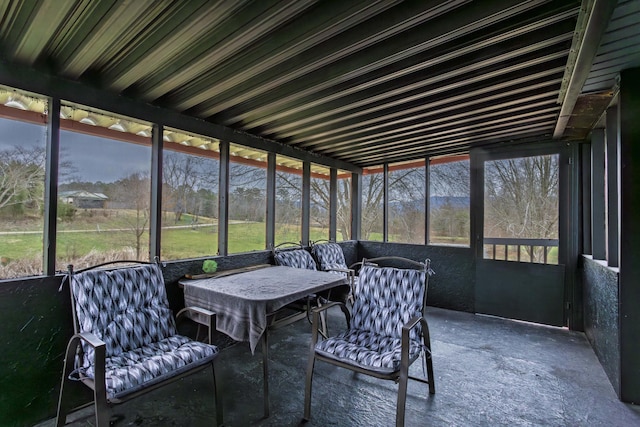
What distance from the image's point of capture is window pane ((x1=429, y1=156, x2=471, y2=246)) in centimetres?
484

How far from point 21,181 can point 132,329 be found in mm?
1390

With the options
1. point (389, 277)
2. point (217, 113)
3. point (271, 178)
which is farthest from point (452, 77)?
point (271, 178)

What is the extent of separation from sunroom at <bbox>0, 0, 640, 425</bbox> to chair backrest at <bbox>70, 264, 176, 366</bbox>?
371 millimetres

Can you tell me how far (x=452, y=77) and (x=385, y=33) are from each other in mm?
912

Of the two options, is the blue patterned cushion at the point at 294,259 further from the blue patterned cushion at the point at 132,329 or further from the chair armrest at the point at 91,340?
the chair armrest at the point at 91,340

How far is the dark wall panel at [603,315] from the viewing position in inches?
98.3

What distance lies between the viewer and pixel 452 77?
8.04 ft

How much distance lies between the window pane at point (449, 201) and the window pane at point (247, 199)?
2924 millimetres

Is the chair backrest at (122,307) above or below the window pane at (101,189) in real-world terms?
below

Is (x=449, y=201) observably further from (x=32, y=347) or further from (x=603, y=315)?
(x=32, y=347)

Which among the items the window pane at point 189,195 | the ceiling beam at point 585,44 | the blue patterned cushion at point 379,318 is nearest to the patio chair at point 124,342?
the window pane at point 189,195

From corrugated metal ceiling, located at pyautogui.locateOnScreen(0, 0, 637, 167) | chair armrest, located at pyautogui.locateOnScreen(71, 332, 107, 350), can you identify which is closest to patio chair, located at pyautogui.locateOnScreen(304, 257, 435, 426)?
chair armrest, located at pyautogui.locateOnScreen(71, 332, 107, 350)

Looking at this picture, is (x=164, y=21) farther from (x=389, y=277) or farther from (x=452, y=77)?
(x=389, y=277)

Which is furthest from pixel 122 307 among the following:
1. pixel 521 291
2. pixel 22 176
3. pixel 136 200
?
pixel 521 291
